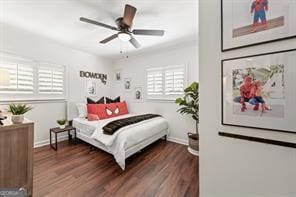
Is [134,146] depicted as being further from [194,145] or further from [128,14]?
[128,14]

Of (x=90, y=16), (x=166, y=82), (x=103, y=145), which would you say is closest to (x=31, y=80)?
(x=90, y=16)

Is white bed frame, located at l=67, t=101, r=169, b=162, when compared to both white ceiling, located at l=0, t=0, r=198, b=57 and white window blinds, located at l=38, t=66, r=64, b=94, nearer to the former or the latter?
white window blinds, located at l=38, t=66, r=64, b=94

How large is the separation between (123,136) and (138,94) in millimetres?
2128

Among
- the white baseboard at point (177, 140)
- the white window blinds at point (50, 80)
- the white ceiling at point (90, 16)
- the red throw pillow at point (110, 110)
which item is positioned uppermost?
the white ceiling at point (90, 16)

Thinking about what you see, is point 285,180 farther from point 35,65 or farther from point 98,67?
point 98,67

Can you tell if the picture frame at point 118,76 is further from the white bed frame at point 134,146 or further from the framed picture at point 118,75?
the white bed frame at point 134,146

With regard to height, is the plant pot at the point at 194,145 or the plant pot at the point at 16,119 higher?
the plant pot at the point at 16,119

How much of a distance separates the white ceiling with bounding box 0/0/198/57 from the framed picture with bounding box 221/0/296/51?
100cm

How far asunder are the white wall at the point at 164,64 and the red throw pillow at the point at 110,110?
1.36 ft

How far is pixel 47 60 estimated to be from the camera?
3285 millimetres

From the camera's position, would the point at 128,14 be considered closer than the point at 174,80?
Yes

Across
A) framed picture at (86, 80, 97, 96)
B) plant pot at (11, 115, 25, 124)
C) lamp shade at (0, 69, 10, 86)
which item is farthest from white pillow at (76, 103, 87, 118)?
plant pot at (11, 115, 25, 124)

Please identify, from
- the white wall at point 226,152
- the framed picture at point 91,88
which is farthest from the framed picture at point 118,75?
the white wall at point 226,152

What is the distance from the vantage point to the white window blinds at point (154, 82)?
3.84 m
